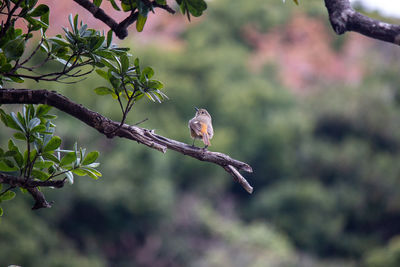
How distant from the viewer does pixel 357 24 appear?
5.90ft

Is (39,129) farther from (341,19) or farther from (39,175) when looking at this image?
(341,19)

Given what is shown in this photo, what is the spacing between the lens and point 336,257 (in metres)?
14.5

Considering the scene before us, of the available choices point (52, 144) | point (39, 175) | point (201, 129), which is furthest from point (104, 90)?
point (201, 129)

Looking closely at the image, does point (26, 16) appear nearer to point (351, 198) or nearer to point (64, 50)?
point (64, 50)

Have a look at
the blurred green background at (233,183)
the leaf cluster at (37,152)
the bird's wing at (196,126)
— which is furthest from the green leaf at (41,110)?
the blurred green background at (233,183)

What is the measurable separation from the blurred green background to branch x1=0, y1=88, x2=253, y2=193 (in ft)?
29.8

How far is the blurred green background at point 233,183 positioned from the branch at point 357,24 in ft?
32.1

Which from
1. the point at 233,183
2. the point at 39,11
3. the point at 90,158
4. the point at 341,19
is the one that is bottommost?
the point at 90,158

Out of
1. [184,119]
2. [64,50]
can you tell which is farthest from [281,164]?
[64,50]

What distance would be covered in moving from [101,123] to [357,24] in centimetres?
109

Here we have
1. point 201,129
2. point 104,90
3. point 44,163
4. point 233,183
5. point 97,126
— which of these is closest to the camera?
point 97,126

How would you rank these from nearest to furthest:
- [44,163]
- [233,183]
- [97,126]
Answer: [97,126] → [44,163] → [233,183]

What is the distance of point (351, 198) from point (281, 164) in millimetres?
2869

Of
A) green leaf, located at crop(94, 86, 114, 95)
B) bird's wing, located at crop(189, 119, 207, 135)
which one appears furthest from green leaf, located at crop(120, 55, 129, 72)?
bird's wing, located at crop(189, 119, 207, 135)
